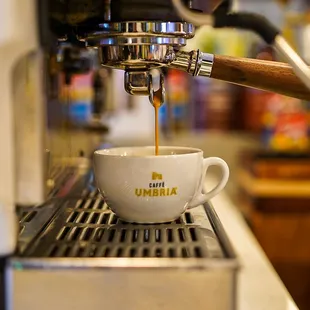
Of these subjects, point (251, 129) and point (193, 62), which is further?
point (251, 129)

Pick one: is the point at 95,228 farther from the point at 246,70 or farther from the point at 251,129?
the point at 251,129

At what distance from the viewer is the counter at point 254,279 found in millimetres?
471

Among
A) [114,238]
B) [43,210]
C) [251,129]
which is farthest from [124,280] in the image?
[251,129]

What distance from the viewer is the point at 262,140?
1724 mm

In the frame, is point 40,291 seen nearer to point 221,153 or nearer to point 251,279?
point 251,279

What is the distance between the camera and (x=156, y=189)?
19.2 inches

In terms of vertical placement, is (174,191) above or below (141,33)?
below

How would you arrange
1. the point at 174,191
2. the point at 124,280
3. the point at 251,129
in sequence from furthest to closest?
the point at 251,129
the point at 174,191
the point at 124,280

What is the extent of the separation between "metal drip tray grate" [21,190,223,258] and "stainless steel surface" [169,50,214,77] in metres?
0.14

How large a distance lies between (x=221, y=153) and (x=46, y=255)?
1.40m

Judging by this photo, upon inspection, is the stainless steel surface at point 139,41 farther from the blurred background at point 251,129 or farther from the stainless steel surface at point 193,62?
the blurred background at point 251,129

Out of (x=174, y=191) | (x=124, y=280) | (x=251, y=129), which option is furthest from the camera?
(x=251, y=129)

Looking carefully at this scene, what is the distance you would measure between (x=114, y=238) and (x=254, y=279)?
16 cm

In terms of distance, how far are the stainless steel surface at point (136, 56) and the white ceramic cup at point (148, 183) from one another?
8cm
